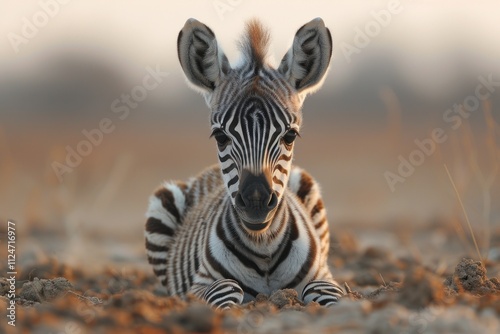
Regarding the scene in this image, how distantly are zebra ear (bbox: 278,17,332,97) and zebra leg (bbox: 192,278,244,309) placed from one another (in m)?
2.31

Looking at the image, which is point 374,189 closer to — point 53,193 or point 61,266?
point 53,193

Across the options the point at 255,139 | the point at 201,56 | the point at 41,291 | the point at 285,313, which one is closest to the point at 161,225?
the point at 41,291

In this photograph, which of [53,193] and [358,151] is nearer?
[53,193]

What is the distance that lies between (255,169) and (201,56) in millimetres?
1844

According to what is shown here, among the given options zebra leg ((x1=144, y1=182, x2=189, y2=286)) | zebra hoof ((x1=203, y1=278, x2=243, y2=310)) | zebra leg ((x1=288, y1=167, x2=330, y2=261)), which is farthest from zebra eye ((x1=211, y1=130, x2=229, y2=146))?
zebra leg ((x1=144, y1=182, x2=189, y2=286))

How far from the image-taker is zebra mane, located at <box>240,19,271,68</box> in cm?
845

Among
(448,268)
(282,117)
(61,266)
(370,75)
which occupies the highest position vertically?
(370,75)

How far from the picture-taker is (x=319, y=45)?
851 cm

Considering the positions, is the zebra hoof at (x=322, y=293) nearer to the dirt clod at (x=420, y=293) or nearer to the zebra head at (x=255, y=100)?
the zebra head at (x=255, y=100)

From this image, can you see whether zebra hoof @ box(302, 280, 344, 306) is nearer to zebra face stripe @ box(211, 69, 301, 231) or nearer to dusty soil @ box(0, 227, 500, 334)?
dusty soil @ box(0, 227, 500, 334)

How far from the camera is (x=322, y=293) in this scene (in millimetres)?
7887

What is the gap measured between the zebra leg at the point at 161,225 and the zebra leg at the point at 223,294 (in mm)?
3055

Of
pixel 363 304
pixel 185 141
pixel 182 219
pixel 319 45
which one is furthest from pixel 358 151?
pixel 363 304

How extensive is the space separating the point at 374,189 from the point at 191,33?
56.6 ft
